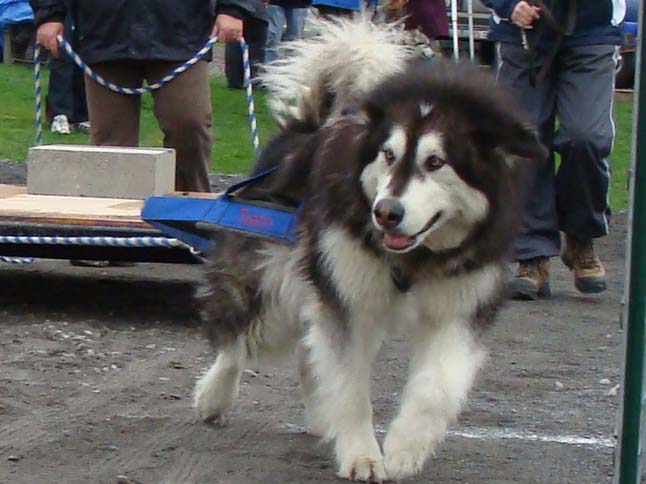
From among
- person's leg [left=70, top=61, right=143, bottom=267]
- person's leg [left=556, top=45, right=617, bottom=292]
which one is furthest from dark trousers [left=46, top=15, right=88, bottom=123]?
person's leg [left=556, top=45, right=617, bottom=292]

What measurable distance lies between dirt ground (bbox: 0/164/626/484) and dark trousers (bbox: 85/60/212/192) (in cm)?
65

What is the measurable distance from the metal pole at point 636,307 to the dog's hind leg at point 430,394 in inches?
28.3

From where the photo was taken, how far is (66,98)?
499 inches

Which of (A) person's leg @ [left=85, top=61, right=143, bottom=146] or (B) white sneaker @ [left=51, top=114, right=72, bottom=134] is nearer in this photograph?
(A) person's leg @ [left=85, top=61, right=143, bottom=146]

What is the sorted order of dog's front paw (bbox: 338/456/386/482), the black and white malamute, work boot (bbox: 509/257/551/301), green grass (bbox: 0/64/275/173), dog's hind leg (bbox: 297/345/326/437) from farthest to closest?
green grass (bbox: 0/64/275/173) < work boot (bbox: 509/257/551/301) < dog's hind leg (bbox: 297/345/326/437) < dog's front paw (bbox: 338/456/386/482) < the black and white malamute

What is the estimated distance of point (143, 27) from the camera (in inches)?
263

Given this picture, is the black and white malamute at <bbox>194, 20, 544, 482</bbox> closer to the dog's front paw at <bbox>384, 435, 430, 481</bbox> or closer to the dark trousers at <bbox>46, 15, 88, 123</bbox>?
the dog's front paw at <bbox>384, 435, 430, 481</bbox>

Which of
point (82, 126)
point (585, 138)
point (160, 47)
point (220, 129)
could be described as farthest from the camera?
point (220, 129)

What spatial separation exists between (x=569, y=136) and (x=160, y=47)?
6.63 ft

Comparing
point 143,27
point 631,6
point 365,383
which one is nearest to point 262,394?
point 365,383

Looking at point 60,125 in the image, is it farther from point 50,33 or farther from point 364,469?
point 364,469

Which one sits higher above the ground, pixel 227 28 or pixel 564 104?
pixel 227 28

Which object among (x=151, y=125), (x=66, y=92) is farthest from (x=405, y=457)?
(x=151, y=125)

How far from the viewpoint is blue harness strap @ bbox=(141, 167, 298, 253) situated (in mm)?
4348
